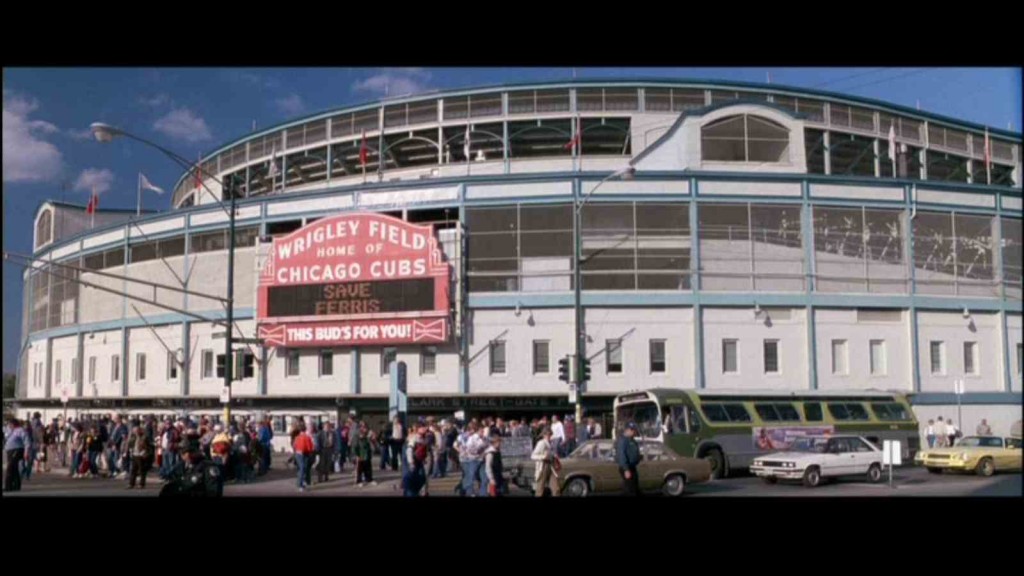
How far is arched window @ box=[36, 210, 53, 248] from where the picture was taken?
51.9 m

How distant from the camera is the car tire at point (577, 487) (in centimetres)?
1966

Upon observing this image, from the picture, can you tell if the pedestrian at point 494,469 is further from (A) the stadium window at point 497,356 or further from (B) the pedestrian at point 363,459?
(A) the stadium window at point 497,356

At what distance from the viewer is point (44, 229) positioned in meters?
53.2

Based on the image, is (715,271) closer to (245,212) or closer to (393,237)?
(393,237)

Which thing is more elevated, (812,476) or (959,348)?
(959,348)

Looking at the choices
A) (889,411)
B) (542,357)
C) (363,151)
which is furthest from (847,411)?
(363,151)

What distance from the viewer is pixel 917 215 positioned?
3931 cm

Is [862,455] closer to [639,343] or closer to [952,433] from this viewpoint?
[952,433]

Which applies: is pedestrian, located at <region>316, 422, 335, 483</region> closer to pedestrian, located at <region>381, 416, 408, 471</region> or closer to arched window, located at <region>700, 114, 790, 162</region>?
pedestrian, located at <region>381, 416, 408, 471</region>

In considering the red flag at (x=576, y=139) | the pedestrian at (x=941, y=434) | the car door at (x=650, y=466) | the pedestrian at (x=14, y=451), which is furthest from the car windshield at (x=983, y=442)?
the pedestrian at (x=14, y=451)

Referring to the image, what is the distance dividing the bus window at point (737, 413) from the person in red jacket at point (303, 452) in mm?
11896

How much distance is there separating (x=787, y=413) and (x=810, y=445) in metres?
4.53

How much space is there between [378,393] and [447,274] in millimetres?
5690
